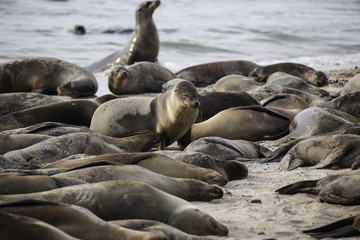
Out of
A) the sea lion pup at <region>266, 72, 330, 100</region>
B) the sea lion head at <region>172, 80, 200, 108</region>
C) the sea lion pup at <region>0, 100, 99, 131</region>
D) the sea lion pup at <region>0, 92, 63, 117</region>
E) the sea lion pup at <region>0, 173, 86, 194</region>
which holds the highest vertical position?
the sea lion pup at <region>0, 173, 86, 194</region>

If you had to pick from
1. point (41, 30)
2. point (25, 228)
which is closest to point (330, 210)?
point (25, 228)

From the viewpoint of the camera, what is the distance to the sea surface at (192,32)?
50.8ft

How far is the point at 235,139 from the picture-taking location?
6.96 metres

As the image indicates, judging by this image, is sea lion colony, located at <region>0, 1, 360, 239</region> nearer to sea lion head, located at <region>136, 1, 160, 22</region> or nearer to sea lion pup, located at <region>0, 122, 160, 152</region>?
sea lion pup, located at <region>0, 122, 160, 152</region>

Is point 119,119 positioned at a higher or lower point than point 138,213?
lower

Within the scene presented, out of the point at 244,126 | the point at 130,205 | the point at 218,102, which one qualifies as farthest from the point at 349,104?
the point at 130,205

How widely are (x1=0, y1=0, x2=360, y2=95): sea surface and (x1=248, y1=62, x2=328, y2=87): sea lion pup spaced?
7.54ft

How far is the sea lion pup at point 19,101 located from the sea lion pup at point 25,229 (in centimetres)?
488

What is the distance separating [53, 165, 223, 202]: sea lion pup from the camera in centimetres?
416

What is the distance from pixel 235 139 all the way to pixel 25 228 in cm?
421

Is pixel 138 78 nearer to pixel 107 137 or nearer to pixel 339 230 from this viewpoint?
pixel 107 137

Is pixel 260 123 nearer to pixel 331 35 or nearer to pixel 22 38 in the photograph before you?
pixel 22 38

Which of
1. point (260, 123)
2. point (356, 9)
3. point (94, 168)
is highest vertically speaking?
point (94, 168)

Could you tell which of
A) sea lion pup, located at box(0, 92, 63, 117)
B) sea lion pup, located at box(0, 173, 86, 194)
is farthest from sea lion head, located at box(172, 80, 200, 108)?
sea lion pup, located at box(0, 173, 86, 194)
